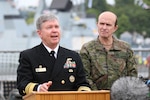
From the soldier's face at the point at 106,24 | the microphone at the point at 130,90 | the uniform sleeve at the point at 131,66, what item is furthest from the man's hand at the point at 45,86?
the uniform sleeve at the point at 131,66

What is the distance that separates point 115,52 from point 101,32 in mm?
290

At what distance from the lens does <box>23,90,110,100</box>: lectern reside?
15.5 feet

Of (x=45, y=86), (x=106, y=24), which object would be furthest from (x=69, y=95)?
(x=106, y=24)

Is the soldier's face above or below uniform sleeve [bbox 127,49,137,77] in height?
above

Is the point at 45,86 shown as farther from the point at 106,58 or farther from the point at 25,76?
the point at 106,58

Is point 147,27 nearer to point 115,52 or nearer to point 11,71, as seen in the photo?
point 11,71

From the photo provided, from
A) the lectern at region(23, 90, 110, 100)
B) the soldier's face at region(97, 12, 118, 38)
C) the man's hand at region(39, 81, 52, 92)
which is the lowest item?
the lectern at region(23, 90, 110, 100)

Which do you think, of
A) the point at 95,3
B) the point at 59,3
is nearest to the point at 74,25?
the point at 59,3

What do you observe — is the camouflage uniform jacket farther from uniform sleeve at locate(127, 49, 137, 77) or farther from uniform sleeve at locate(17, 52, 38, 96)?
uniform sleeve at locate(17, 52, 38, 96)

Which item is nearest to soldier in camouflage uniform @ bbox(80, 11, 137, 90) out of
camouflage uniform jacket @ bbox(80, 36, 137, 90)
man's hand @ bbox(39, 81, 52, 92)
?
camouflage uniform jacket @ bbox(80, 36, 137, 90)

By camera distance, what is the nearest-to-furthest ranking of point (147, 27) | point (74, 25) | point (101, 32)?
point (101, 32), point (74, 25), point (147, 27)

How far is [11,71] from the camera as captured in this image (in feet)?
45.1

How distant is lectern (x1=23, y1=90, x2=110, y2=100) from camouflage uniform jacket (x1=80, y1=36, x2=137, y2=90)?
1.50 m

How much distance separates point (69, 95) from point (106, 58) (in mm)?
1856
